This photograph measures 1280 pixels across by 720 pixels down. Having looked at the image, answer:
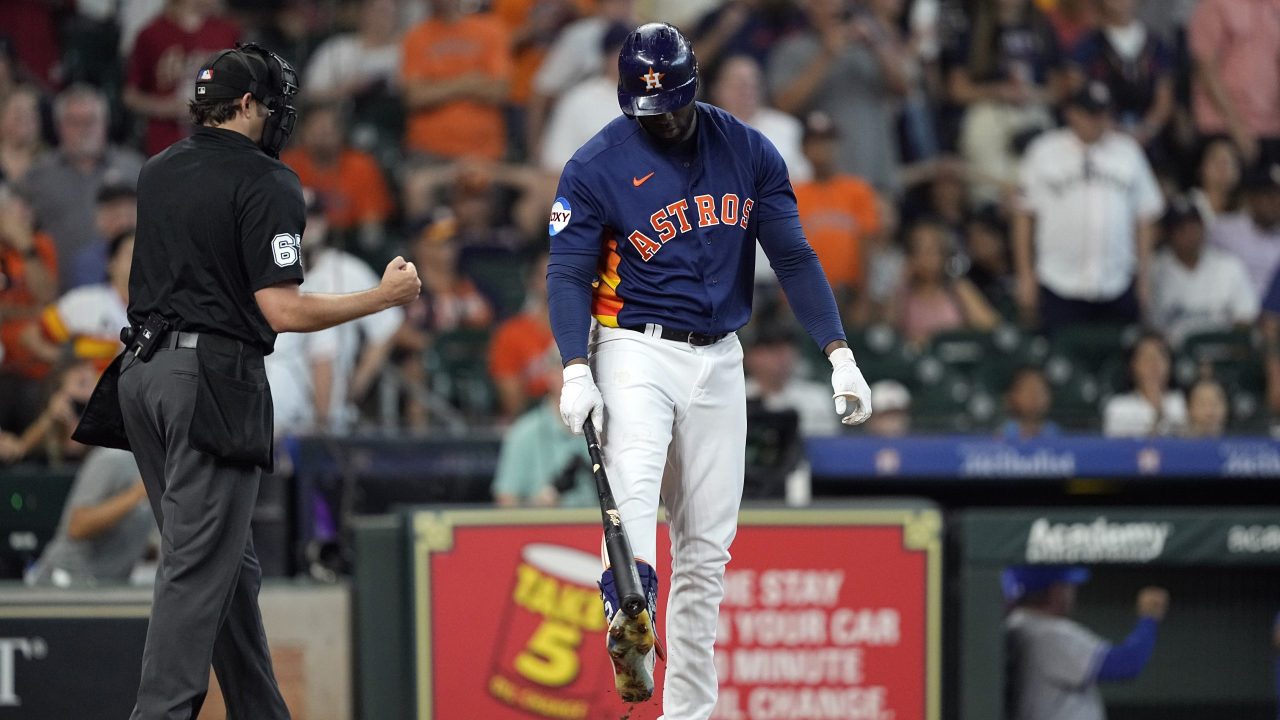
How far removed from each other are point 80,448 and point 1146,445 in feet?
14.6

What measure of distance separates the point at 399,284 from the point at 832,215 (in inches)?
208

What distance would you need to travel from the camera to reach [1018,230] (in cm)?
902

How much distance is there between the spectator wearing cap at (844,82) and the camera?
920 cm

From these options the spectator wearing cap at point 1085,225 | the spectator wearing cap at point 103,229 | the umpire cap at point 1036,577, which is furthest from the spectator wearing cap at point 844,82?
the umpire cap at point 1036,577

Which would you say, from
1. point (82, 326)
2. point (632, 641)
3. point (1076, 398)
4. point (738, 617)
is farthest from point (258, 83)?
point (1076, 398)

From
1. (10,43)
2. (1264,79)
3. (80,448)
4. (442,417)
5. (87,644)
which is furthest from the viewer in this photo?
(1264,79)

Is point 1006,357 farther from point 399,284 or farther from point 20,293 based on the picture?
point 399,284

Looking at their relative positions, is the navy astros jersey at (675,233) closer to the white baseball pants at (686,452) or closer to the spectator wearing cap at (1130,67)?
the white baseball pants at (686,452)

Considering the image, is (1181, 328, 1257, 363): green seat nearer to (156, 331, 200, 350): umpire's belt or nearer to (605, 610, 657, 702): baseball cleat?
(605, 610, 657, 702): baseball cleat

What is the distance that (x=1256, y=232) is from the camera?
9.19 m

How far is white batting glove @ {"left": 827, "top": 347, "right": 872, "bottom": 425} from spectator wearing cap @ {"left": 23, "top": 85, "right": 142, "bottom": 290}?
199 inches

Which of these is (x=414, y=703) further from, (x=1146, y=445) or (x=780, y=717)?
(x=1146, y=445)

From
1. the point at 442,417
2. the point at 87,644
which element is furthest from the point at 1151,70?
the point at 87,644

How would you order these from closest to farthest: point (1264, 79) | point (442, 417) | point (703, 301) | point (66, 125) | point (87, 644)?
point (703, 301)
point (87, 644)
point (442, 417)
point (66, 125)
point (1264, 79)
